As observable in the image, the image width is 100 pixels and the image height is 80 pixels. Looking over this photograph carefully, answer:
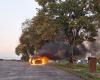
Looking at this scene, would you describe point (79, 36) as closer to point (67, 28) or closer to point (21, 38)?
point (67, 28)

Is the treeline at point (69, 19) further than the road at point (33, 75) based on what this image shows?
Yes

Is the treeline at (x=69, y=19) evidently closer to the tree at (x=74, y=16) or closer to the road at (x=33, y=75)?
the tree at (x=74, y=16)

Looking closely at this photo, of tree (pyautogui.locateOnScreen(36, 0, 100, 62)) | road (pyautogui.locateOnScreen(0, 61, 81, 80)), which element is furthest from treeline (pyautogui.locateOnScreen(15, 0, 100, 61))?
road (pyautogui.locateOnScreen(0, 61, 81, 80))

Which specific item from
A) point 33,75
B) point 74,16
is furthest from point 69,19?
point 33,75

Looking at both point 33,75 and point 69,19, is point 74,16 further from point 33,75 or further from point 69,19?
point 33,75

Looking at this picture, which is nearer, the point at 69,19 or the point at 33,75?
the point at 33,75

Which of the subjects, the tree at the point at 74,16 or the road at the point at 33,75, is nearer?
the road at the point at 33,75

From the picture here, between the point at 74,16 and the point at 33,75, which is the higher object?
the point at 74,16

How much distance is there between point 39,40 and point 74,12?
2017 cm

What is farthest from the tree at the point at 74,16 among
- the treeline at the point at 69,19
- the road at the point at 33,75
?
the road at the point at 33,75

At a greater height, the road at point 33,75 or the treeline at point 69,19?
the treeline at point 69,19

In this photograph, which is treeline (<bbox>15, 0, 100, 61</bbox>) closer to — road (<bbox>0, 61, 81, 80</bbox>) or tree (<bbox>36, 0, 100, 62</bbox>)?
tree (<bbox>36, 0, 100, 62</bbox>)

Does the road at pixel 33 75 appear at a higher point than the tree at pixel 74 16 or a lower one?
lower

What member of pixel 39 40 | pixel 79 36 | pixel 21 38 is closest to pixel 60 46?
pixel 39 40
